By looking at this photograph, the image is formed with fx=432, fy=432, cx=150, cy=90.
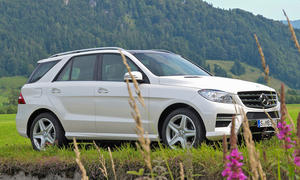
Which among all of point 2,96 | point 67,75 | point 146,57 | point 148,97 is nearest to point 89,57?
point 67,75

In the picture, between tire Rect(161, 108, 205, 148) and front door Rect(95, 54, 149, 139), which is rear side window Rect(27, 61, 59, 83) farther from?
tire Rect(161, 108, 205, 148)

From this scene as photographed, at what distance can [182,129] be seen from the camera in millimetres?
6766

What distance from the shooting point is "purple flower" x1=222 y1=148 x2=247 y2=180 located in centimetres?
194

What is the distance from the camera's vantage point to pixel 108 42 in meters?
197

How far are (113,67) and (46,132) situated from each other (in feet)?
6.23

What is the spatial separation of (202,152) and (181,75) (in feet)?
6.35

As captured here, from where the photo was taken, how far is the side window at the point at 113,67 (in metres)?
7.74

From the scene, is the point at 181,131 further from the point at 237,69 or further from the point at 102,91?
the point at 237,69

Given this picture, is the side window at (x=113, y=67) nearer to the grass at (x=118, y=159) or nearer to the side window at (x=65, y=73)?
the side window at (x=65, y=73)

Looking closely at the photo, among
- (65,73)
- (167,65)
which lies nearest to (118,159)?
(167,65)

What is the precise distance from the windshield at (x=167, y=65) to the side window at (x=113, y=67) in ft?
0.87

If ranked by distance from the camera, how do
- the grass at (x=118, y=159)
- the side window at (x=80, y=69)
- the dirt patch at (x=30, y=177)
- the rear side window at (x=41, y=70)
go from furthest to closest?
the rear side window at (x=41, y=70) < the side window at (x=80, y=69) < the dirt patch at (x=30, y=177) < the grass at (x=118, y=159)

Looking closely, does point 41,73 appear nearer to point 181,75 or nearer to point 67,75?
point 67,75

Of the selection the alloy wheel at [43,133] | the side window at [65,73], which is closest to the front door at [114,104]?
the side window at [65,73]
